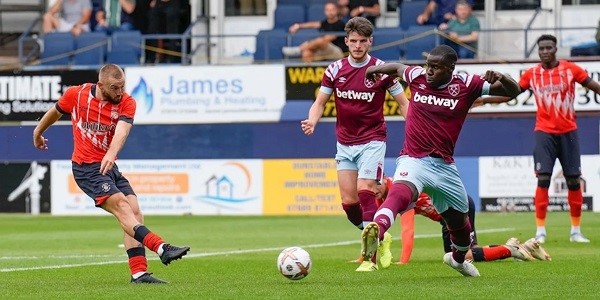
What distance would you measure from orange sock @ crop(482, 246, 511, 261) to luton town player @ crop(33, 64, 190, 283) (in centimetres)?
347

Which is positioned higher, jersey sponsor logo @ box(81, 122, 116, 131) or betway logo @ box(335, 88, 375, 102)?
betway logo @ box(335, 88, 375, 102)

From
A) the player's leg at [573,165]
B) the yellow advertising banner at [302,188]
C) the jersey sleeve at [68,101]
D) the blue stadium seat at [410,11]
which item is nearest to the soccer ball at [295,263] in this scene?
the jersey sleeve at [68,101]

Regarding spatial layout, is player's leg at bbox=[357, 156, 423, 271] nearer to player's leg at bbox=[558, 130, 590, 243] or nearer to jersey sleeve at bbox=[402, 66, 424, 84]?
jersey sleeve at bbox=[402, 66, 424, 84]

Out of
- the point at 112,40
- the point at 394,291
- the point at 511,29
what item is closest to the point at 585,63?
→ the point at 511,29

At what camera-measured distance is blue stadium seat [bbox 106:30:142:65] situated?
28.6 metres

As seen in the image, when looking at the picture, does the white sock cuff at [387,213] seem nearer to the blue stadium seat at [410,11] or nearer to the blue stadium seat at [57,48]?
the blue stadium seat at [410,11]

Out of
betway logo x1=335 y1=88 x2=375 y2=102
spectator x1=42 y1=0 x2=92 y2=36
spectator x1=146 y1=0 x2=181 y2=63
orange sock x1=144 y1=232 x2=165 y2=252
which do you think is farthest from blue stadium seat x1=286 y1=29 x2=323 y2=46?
orange sock x1=144 y1=232 x2=165 y2=252

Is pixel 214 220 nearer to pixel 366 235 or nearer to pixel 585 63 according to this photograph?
pixel 585 63

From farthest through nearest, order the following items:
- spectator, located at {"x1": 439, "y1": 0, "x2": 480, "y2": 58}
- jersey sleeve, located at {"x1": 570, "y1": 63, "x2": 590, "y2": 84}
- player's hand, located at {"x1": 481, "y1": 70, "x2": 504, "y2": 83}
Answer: spectator, located at {"x1": 439, "y1": 0, "x2": 480, "y2": 58} → jersey sleeve, located at {"x1": 570, "y1": 63, "x2": 590, "y2": 84} → player's hand, located at {"x1": 481, "y1": 70, "x2": 504, "y2": 83}

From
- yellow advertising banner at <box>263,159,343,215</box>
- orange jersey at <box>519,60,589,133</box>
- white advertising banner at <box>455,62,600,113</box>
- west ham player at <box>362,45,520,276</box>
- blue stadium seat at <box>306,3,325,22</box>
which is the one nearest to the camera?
west ham player at <box>362,45,520,276</box>

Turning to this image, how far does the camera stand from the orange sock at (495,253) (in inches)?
502

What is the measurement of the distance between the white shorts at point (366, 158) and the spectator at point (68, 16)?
1756 cm

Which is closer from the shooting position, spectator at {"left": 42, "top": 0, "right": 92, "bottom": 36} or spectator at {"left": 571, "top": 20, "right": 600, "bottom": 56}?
spectator at {"left": 571, "top": 20, "right": 600, "bottom": 56}

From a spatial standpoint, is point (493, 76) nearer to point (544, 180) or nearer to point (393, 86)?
point (393, 86)
